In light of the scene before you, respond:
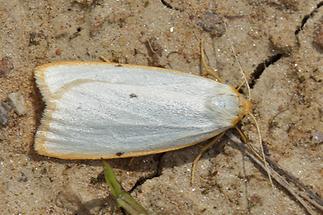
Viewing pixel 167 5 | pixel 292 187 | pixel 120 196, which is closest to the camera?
pixel 120 196

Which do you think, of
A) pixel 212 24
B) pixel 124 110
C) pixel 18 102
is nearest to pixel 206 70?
pixel 212 24

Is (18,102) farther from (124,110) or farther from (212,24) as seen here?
(212,24)

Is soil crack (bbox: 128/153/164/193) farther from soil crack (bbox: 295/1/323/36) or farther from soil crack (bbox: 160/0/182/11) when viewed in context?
soil crack (bbox: 295/1/323/36)

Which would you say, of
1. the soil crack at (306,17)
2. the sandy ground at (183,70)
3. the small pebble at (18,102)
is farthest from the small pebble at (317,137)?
the small pebble at (18,102)

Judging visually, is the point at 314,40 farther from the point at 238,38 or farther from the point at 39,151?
the point at 39,151

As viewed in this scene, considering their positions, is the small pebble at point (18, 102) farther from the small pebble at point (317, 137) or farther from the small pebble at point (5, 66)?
the small pebble at point (317, 137)
